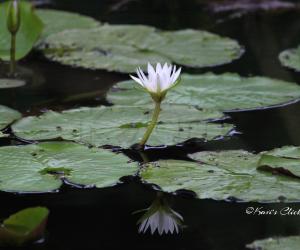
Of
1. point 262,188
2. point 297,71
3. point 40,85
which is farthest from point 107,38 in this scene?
point 262,188

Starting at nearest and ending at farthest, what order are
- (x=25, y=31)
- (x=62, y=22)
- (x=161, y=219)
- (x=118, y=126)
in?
(x=161, y=219)
(x=118, y=126)
(x=25, y=31)
(x=62, y=22)

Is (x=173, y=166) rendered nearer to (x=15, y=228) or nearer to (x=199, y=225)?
(x=199, y=225)

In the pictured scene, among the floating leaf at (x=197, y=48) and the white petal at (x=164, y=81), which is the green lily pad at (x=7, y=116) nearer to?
the white petal at (x=164, y=81)

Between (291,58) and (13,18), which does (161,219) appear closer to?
(13,18)

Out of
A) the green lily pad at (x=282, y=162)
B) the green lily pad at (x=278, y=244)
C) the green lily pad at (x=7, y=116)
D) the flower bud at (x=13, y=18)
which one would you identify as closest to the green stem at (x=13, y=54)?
the flower bud at (x=13, y=18)

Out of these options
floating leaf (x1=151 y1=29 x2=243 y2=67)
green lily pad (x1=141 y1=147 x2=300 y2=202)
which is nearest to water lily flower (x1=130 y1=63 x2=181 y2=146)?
green lily pad (x1=141 y1=147 x2=300 y2=202)

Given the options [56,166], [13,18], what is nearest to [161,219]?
[56,166]

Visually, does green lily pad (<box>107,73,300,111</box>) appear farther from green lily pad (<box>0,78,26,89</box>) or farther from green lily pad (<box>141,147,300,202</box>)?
green lily pad (<box>141,147,300,202</box>)
